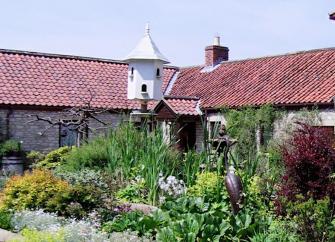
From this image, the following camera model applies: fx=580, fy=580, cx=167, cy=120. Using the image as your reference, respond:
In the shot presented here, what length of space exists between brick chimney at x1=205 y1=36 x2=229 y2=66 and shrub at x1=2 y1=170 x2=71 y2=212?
1733 centimetres

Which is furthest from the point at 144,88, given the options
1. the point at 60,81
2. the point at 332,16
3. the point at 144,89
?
the point at 332,16

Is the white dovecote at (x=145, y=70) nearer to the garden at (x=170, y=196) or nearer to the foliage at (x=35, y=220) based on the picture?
the garden at (x=170, y=196)

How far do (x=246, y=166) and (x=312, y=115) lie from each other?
765cm

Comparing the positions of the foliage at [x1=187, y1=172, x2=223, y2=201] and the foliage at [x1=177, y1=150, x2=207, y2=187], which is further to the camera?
the foliage at [x1=177, y1=150, x2=207, y2=187]

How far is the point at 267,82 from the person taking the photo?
2120 cm

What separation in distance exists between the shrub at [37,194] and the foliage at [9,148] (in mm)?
10079

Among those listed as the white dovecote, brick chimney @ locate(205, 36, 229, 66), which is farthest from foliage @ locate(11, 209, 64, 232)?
brick chimney @ locate(205, 36, 229, 66)

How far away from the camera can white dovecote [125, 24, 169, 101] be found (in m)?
18.6

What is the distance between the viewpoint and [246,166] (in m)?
10.4

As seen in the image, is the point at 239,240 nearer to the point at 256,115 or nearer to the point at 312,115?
the point at 312,115

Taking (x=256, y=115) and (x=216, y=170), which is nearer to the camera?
(x=216, y=170)

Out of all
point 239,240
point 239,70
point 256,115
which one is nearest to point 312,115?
point 256,115

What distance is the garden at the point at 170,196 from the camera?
7188mm

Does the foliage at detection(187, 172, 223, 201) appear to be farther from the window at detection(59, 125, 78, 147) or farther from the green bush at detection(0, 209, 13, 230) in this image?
the window at detection(59, 125, 78, 147)
